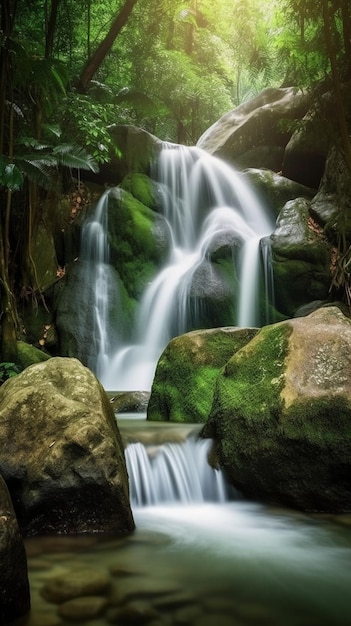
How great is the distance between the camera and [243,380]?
417 cm

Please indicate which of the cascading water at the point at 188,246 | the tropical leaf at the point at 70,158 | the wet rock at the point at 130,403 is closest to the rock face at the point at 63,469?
the wet rock at the point at 130,403

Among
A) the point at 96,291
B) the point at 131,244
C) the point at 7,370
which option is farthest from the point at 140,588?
the point at 131,244

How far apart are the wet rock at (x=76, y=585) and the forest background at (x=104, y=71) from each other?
500cm

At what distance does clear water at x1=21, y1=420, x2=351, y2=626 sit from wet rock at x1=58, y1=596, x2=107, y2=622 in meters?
0.03

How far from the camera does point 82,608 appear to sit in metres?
2.14

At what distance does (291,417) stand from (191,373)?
6.00ft

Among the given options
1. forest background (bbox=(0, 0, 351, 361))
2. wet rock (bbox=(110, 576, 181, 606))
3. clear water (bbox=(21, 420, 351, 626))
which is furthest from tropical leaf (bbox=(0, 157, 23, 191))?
wet rock (bbox=(110, 576, 181, 606))

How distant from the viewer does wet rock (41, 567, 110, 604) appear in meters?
2.27

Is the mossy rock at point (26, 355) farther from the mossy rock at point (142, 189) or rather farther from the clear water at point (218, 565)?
the mossy rock at point (142, 189)

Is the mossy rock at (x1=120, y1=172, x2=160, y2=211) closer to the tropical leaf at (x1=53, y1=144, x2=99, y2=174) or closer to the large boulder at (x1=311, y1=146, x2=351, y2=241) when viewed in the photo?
the tropical leaf at (x1=53, y1=144, x2=99, y2=174)

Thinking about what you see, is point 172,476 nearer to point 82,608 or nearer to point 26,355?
point 82,608

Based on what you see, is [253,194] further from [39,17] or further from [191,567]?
[191,567]

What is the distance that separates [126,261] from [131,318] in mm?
1369

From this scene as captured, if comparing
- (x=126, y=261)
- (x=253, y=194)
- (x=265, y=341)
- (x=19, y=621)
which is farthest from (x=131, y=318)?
(x=19, y=621)
